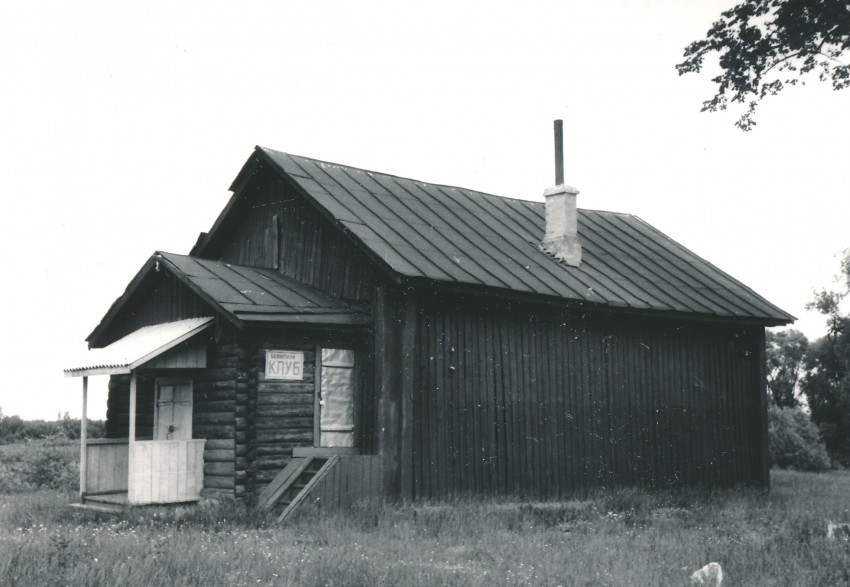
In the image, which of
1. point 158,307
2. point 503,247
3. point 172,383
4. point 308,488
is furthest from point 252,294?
point 503,247

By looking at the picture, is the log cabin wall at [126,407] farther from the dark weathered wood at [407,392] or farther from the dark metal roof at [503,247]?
the dark weathered wood at [407,392]

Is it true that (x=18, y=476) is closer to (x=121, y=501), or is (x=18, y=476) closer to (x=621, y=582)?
(x=121, y=501)

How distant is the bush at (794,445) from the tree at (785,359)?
1741 centimetres

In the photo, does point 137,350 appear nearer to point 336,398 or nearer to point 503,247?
point 336,398

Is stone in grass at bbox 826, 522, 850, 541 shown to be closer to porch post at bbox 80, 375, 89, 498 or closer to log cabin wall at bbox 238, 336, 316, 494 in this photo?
log cabin wall at bbox 238, 336, 316, 494

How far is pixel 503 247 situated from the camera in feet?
60.2

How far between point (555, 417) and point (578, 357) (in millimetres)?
1218

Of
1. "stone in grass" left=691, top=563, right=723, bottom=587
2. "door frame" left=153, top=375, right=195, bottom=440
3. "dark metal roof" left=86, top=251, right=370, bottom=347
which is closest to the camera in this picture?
"stone in grass" left=691, top=563, right=723, bottom=587

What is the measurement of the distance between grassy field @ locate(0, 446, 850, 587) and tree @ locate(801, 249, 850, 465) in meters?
21.2

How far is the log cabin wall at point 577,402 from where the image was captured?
15.6 m

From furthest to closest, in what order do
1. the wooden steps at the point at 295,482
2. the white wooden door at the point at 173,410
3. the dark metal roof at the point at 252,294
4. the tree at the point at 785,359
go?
the tree at the point at 785,359 → the white wooden door at the point at 173,410 → the dark metal roof at the point at 252,294 → the wooden steps at the point at 295,482

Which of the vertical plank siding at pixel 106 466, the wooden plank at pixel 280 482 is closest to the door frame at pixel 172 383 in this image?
the vertical plank siding at pixel 106 466

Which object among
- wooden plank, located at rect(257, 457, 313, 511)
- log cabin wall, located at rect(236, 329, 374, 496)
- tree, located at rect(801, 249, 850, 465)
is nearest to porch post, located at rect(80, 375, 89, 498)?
log cabin wall, located at rect(236, 329, 374, 496)

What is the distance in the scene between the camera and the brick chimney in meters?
19.2
